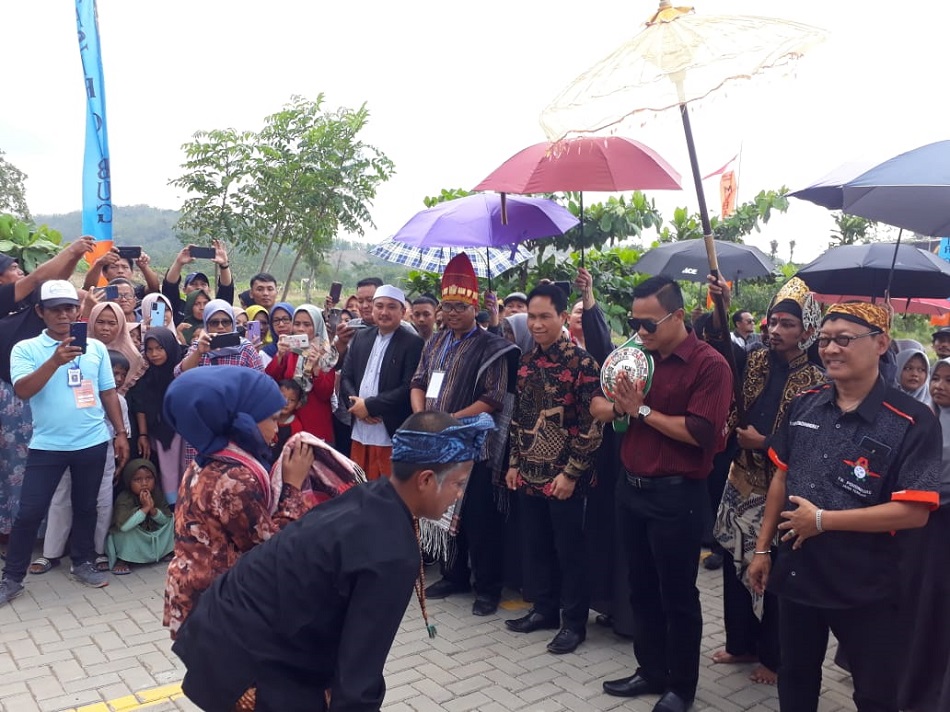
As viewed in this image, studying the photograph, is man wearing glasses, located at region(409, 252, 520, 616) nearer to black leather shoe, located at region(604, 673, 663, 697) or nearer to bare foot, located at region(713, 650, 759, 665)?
black leather shoe, located at region(604, 673, 663, 697)

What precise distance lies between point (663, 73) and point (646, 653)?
282cm

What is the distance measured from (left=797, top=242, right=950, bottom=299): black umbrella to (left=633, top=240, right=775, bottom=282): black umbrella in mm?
2429

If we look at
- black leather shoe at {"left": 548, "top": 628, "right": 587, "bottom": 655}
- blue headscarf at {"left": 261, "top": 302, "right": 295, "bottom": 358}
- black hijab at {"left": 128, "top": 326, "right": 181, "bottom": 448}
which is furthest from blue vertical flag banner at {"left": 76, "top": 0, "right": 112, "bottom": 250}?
black leather shoe at {"left": 548, "top": 628, "right": 587, "bottom": 655}

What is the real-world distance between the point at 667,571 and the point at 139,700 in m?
2.78

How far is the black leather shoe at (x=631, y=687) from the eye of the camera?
397cm

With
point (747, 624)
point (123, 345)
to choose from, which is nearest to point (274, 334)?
point (123, 345)

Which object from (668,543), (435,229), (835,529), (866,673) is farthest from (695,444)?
(435,229)

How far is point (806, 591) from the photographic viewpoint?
288 cm

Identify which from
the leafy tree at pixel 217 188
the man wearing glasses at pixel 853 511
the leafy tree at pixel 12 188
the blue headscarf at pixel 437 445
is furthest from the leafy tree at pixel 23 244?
the leafy tree at pixel 12 188

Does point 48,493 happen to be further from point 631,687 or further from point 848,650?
point 848,650

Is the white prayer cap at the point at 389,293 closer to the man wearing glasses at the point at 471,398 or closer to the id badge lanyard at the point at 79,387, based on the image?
the man wearing glasses at the point at 471,398

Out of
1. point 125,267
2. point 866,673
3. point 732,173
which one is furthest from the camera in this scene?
point 732,173

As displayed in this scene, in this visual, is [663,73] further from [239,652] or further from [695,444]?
[239,652]

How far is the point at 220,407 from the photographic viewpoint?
8.44 feet
